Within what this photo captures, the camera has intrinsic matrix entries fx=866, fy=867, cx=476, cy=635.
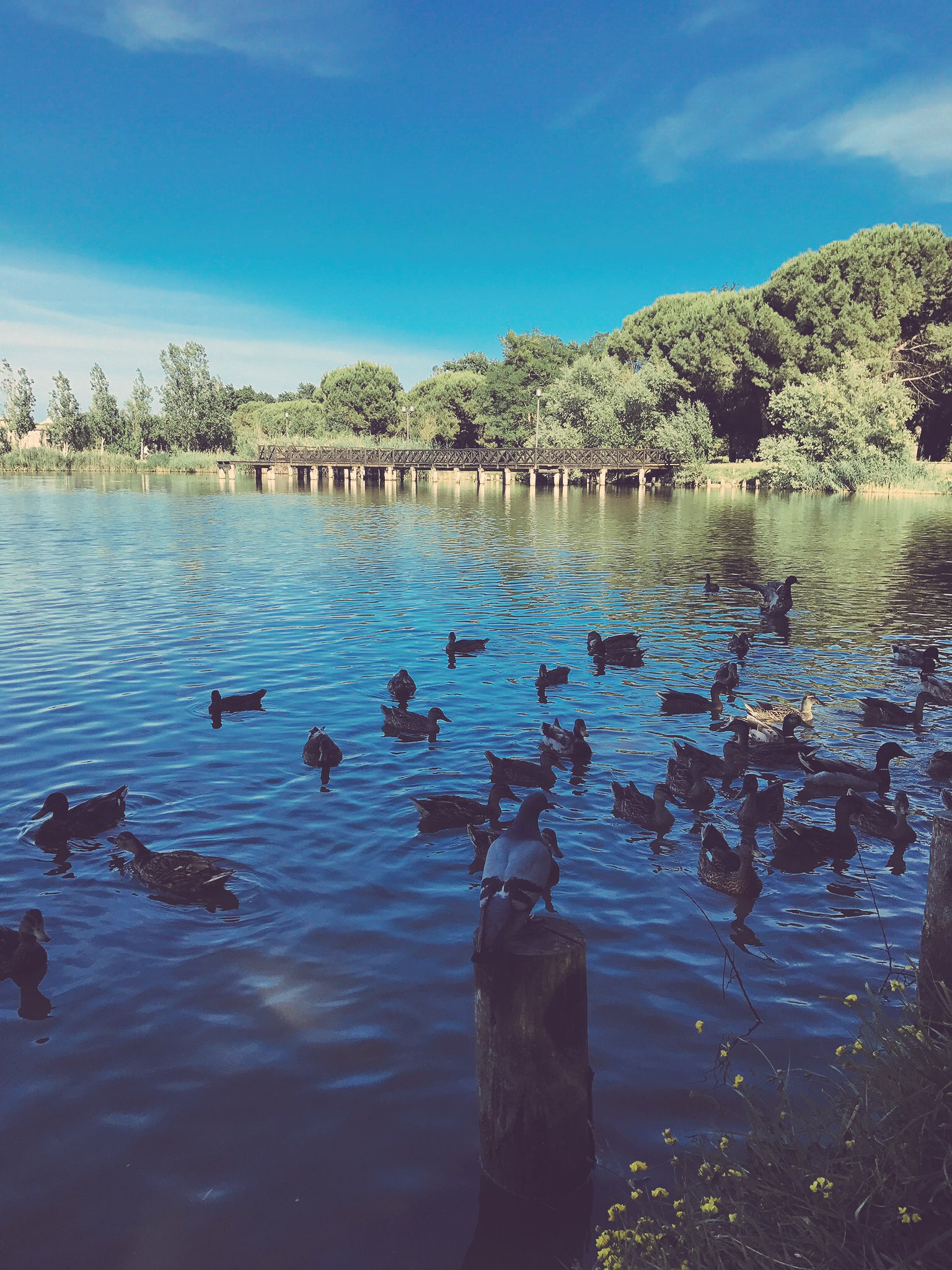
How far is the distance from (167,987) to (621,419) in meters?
80.8

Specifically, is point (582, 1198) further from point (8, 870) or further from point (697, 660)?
point (697, 660)

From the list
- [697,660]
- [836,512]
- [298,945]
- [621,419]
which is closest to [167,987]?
[298,945]

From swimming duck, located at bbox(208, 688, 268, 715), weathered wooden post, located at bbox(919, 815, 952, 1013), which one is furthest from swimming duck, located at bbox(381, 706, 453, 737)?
weathered wooden post, located at bbox(919, 815, 952, 1013)

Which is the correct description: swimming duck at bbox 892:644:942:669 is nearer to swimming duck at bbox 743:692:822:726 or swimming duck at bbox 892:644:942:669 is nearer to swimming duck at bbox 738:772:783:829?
swimming duck at bbox 743:692:822:726

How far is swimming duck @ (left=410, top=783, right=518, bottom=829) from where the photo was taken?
939 cm

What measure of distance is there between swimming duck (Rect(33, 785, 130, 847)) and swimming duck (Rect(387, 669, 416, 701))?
568 centimetres

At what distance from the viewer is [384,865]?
28.1ft

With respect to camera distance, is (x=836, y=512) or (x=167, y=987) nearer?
(x=167, y=987)

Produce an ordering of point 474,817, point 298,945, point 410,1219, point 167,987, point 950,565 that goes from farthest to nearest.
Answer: point 950,565
point 474,817
point 298,945
point 167,987
point 410,1219

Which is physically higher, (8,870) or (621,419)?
(621,419)

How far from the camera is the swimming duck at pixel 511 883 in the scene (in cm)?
429

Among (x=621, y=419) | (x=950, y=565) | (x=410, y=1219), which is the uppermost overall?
(x=621, y=419)

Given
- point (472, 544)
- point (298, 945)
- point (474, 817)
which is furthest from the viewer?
point (472, 544)

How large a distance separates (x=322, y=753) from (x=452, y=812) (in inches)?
98.5
